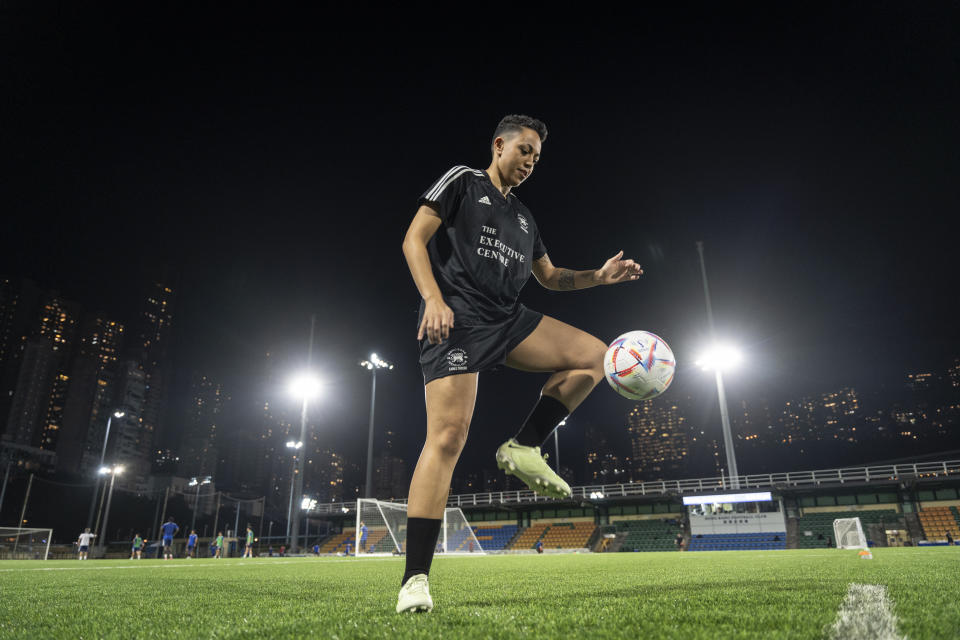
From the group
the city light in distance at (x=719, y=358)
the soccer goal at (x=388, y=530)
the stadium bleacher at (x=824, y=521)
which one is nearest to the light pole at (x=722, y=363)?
the city light in distance at (x=719, y=358)

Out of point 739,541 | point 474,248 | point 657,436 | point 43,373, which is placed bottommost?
point 739,541

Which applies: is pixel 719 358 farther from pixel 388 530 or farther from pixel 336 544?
pixel 336 544

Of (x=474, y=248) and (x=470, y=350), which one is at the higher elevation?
(x=474, y=248)

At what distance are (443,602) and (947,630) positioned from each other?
7.02 ft

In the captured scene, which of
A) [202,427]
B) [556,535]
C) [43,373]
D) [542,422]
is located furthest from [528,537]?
[202,427]

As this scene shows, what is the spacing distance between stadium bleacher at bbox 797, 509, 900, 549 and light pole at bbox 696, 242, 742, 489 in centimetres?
943

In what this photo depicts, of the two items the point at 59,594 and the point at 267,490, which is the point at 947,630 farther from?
the point at 267,490

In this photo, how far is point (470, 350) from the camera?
279 centimetres

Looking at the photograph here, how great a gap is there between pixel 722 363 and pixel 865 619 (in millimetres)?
26001

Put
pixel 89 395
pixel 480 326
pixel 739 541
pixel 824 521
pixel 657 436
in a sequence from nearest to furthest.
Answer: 1. pixel 480 326
2. pixel 824 521
3. pixel 739 541
4. pixel 89 395
5. pixel 657 436

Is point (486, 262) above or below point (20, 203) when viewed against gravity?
below

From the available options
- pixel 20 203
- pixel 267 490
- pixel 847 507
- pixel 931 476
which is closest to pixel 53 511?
pixel 20 203

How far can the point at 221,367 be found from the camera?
387ft

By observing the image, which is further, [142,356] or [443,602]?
[142,356]
